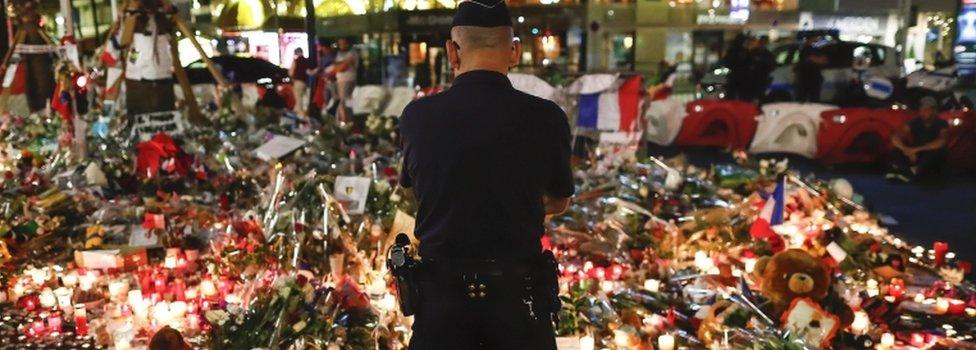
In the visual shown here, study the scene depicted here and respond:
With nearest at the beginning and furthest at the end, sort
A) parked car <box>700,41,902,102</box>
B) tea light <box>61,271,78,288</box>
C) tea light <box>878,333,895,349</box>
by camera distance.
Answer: tea light <box>878,333,895,349</box>, tea light <box>61,271,78,288</box>, parked car <box>700,41,902,102</box>

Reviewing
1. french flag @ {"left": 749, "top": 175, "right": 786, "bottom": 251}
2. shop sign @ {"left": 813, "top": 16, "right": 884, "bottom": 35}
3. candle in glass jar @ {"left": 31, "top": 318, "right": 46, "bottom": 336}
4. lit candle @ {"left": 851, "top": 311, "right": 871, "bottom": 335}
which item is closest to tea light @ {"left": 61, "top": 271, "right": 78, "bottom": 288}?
candle in glass jar @ {"left": 31, "top": 318, "right": 46, "bottom": 336}

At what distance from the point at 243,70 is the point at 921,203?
44.9 ft

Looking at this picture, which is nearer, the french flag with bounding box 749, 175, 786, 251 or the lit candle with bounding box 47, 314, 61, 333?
the lit candle with bounding box 47, 314, 61, 333

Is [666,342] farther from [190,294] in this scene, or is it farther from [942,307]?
[190,294]

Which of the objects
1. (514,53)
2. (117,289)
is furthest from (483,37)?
(117,289)

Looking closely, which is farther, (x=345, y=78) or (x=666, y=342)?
(x=345, y=78)

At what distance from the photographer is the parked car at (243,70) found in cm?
1719

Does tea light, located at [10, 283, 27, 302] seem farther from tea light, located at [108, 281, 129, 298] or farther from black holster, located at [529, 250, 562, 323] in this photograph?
black holster, located at [529, 250, 562, 323]

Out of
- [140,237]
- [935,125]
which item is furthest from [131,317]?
[935,125]

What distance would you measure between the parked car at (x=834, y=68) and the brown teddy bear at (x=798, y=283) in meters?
11.6

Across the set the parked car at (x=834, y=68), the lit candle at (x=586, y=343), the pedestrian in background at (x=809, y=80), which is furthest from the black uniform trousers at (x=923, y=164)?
the lit candle at (x=586, y=343)

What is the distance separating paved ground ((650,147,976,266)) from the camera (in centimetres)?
678

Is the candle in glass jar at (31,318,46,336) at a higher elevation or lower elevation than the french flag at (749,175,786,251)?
lower

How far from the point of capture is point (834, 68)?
53.3 feet
